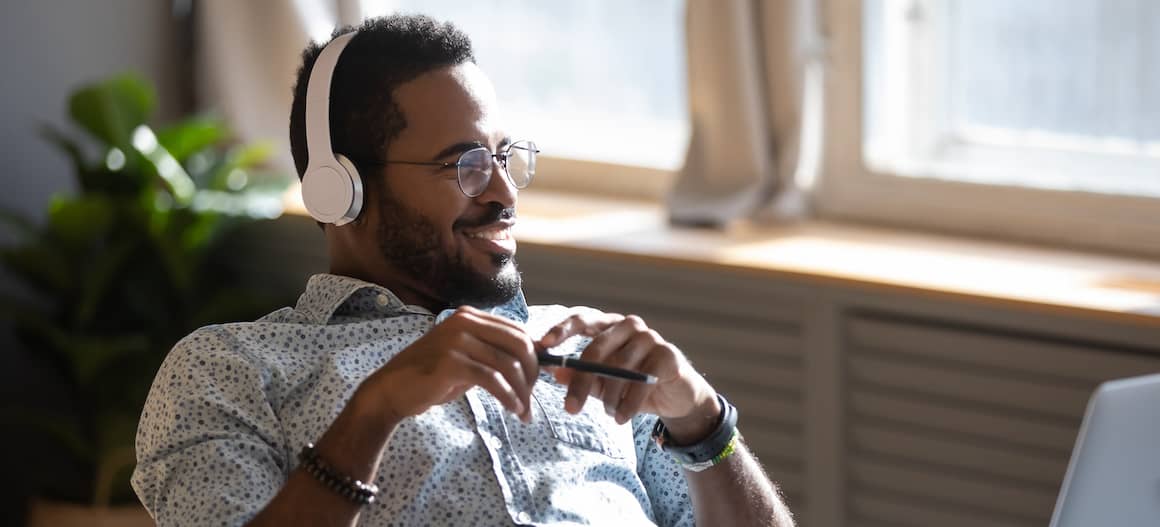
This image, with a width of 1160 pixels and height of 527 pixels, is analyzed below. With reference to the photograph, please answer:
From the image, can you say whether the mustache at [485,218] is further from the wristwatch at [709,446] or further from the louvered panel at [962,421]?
the louvered panel at [962,421]

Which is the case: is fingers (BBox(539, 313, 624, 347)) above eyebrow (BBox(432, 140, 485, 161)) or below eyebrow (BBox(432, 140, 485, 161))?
below

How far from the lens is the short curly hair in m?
1.62

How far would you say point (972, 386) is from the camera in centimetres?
239

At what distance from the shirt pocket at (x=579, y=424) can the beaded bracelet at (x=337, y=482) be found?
323 mm

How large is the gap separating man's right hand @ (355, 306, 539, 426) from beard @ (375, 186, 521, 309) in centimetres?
31

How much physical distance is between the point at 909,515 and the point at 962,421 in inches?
8.1

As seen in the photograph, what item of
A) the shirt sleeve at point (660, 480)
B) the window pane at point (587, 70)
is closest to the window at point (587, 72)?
the window pane at point (587, 70)

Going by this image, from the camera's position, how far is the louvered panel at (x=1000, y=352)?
2252 mm

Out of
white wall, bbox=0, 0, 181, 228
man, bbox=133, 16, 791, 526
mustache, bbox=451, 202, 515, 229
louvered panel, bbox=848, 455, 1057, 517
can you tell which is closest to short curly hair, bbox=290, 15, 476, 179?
man, bbox=133, 16, 791, 526

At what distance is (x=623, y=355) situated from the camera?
1394 mm

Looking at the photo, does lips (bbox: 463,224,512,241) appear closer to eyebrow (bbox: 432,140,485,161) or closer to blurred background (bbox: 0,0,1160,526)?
eyebrow (bbox: 432,140,485,161)

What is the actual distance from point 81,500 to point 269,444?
1.74 m

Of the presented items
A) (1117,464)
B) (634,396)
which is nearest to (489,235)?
(634,396)

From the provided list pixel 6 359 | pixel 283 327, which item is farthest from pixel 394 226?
pixel 6 359
